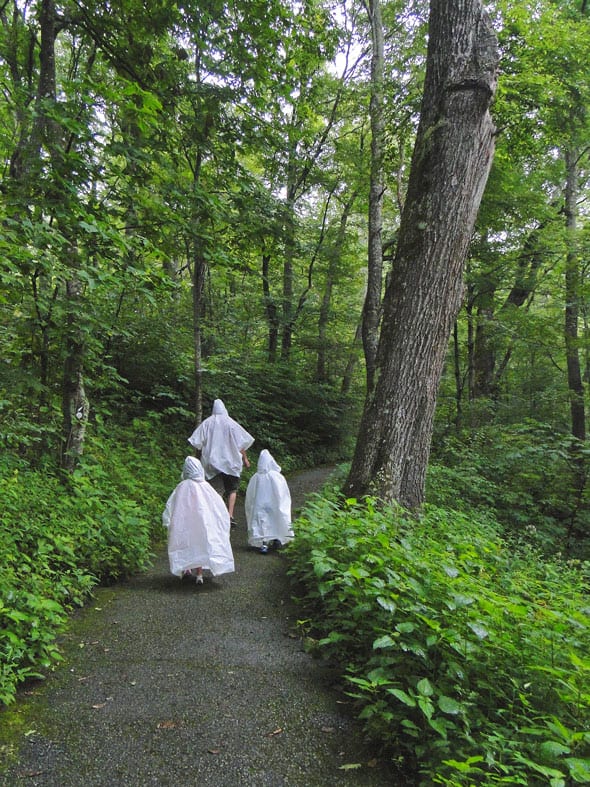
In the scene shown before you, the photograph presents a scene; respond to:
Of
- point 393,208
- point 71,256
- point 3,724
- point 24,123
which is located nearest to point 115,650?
point 3,724

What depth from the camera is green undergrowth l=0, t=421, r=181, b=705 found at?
119 inches

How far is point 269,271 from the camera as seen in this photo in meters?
17.0

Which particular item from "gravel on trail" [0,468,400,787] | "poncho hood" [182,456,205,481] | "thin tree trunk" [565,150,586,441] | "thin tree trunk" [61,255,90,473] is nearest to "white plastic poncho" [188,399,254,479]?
"thin tree trunk" [61,255,90,473]

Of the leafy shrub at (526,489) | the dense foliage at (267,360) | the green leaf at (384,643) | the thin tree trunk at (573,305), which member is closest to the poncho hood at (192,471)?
the dense foliage at (267,360)

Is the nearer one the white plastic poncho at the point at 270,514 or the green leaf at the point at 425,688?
the green leaf at the point at 425,688

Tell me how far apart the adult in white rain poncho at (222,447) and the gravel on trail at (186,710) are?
3.09 m

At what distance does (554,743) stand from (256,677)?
193cm

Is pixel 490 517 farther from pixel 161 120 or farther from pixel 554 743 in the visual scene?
pixel 161 120

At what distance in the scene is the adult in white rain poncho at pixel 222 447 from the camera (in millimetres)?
7203

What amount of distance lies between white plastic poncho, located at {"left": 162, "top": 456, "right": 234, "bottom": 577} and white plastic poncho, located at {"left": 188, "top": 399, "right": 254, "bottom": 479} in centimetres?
207

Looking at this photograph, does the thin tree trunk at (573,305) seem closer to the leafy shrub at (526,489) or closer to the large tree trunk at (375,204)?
the leafy shrub at (526,489)

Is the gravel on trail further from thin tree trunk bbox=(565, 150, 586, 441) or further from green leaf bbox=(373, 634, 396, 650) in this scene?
thin tree trunk bbox=(565, 150, 586, 441)

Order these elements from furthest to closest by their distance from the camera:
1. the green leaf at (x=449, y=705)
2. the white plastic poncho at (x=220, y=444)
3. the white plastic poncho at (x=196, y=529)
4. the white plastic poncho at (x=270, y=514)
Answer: the white plastic poncho at (x=220, y=444) < the white plastic poncho at (x=270, y=514) < the white plastic poncho at (x=196, y=529) < the green leaf at (x=449, y=705)

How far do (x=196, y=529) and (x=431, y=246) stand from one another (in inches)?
166
